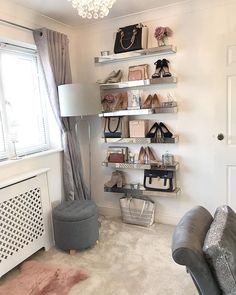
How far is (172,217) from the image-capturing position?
307 centimetres

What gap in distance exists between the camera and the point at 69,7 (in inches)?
101

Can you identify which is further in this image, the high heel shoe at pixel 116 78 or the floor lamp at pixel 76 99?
the high heel shoe at pixel 116 78

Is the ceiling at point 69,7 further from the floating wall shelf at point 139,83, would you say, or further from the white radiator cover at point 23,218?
the white radiator cover at point 23,218

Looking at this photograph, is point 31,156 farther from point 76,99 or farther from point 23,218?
point 76,99

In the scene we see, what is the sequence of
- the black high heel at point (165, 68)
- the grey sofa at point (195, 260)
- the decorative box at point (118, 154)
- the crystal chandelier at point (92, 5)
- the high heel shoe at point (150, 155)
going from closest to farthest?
the grey sofa at point (195, 260), the crystal chandelier at point (92, 5), the black high heel at point (165, 68), the high heel shoe at point (150, 155), the decorative box at point (118, 154)

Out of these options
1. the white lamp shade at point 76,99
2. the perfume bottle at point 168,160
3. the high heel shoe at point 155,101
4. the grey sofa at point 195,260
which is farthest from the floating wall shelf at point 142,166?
the grey sofa at point 195,260

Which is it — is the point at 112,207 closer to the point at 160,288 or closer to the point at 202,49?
the point at 160,288

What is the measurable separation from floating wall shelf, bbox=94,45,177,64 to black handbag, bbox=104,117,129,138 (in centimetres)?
66

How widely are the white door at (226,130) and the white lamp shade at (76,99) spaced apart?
49.6 inches

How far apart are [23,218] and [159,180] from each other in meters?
1.44

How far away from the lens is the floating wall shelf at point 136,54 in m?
2.71

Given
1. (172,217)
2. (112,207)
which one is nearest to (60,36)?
(112,207)

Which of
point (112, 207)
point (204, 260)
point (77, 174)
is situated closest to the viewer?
point (204, 260)

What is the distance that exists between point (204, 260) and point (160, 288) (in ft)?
3.10
